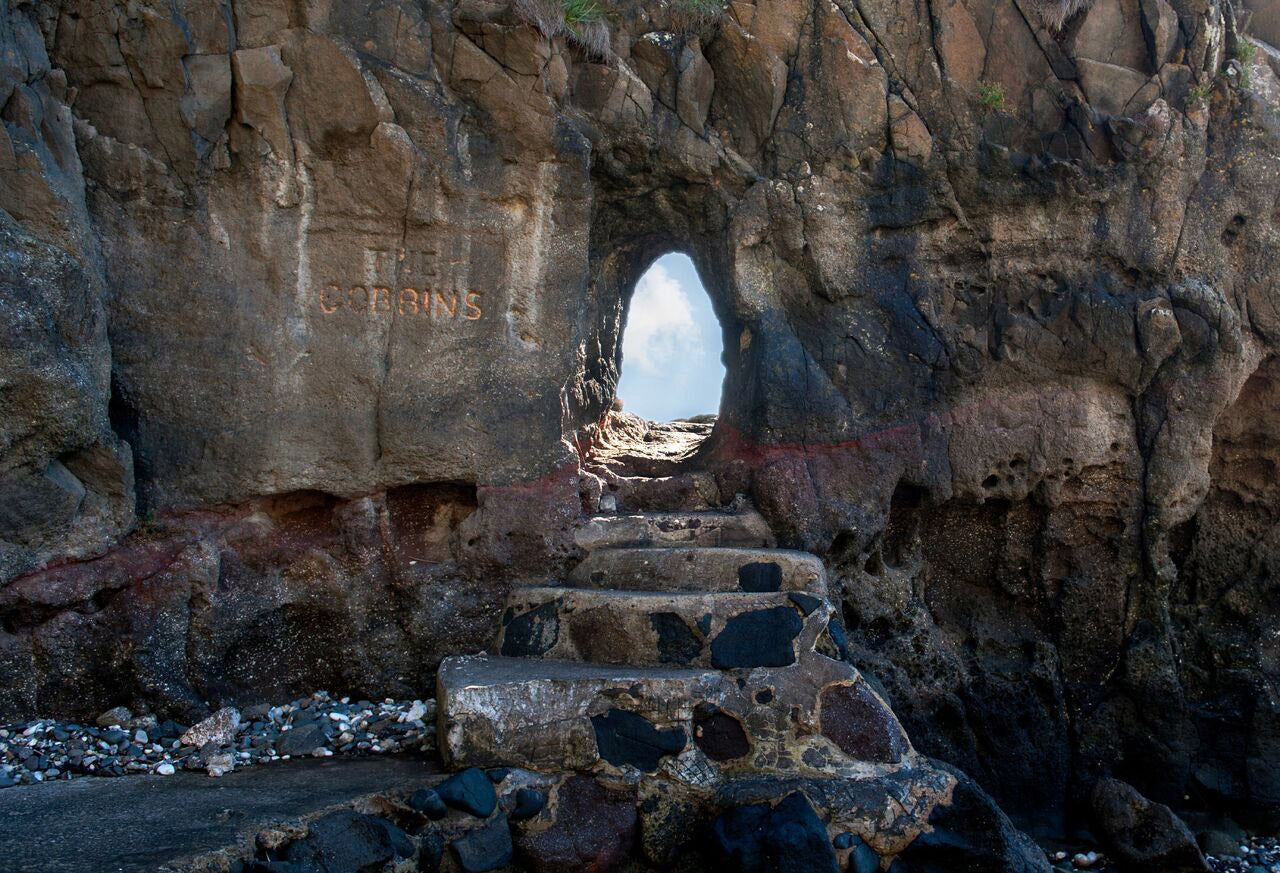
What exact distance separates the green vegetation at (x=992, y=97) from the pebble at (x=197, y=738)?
5.24 meters

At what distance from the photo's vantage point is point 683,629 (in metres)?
5.16

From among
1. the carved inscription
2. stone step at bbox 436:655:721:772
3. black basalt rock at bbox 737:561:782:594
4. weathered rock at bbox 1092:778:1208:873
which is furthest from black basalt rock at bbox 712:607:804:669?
weathered rock at bbox 1092:778:1208:873

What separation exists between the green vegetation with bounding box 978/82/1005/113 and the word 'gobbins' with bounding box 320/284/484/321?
12.1 feet

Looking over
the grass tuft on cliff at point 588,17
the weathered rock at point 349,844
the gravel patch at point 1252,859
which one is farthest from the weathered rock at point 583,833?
the grass tuft on cliff at point 588,17

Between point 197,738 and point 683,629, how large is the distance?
2307 mm

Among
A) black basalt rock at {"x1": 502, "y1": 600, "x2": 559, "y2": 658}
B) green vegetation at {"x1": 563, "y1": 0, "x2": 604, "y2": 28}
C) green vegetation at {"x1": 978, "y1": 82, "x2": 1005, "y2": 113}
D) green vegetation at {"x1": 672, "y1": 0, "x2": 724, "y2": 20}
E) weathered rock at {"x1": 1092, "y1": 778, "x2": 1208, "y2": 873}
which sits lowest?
weathered rock at {"x1": 1092, "y1": 778, "x2": 1208, "y2": 873}

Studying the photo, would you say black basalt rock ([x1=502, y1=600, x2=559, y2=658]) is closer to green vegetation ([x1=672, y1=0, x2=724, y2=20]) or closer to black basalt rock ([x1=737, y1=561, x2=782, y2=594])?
black basalt rock ([x1=737, y1=561, x2=782, y2=594])

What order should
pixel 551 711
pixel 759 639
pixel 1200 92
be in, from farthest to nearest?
pixel 1200 92, pixel 759 639, pixel 551 711

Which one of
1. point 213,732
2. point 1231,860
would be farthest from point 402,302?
point 1231,860

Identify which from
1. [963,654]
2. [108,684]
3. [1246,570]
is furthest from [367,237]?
[1246,570]

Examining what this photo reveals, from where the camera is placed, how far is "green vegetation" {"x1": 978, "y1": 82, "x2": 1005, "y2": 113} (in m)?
7.22

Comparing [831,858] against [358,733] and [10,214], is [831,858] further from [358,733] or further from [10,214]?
[10,214]

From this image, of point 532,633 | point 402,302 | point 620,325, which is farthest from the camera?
point 620,325

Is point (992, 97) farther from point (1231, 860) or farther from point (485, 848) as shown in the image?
point (485, 848)
